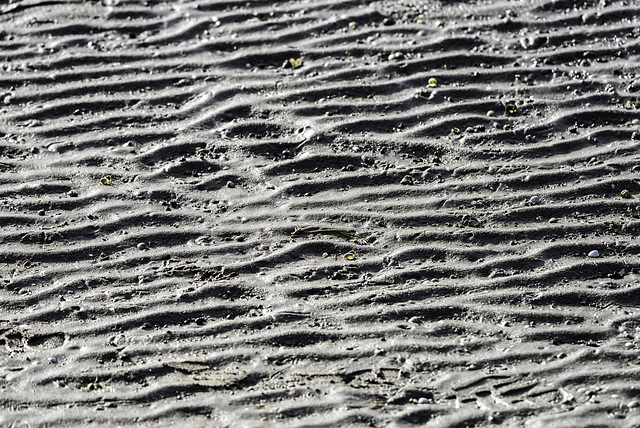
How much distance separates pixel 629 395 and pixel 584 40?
110 inches

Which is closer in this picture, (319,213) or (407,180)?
(319,213)

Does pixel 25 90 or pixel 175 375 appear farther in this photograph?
pixel 25 90

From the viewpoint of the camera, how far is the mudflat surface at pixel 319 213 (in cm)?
338

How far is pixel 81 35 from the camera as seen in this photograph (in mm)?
5477

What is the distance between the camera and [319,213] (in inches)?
167

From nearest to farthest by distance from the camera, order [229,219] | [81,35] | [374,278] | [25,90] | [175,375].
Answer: [175,375] → [374,278] → [229,219] → [25,90] → [81,35]

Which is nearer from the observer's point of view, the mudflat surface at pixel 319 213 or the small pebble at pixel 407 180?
the mudflat surface at pixel 319 213

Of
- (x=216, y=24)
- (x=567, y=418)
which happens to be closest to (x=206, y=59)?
(x=216, y=24)

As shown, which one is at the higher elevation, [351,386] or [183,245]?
[183,245]

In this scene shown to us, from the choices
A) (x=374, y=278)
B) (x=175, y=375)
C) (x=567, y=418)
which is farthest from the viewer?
(x=374, y=278)

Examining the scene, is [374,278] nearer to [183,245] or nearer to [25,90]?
[183,245]

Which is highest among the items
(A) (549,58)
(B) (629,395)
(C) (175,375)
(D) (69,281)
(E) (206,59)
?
(E) (206,59)

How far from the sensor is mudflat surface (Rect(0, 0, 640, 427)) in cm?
338

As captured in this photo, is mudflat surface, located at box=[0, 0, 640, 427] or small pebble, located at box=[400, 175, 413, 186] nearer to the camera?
mudflat surface, located at box=[0, 0, 640, 427]
